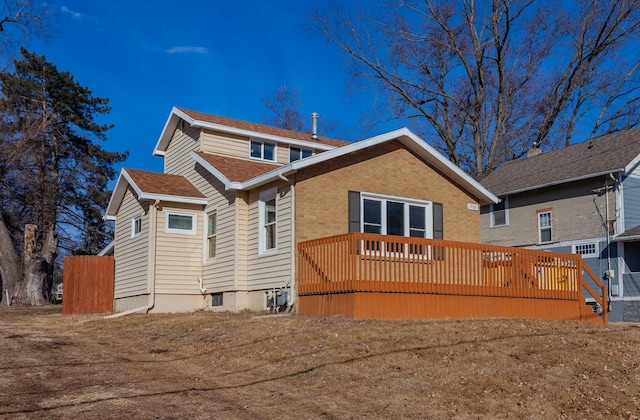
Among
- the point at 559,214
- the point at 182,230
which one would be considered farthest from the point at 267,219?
the point at 559,214

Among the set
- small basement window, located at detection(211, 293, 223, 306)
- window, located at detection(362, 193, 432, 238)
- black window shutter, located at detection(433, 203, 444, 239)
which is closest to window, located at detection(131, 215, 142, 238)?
small basement window, located at detection(211, 293, 223, 306)

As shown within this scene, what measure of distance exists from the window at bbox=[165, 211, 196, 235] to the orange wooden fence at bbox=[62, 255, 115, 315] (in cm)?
374

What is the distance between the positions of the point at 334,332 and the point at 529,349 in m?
2.94

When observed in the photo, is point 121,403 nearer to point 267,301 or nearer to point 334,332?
point 334,332

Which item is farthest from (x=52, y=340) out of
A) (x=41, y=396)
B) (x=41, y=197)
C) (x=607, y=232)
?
(x=41, y=197)

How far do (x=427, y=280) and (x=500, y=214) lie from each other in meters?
15.9

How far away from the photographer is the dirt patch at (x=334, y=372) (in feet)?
23.7

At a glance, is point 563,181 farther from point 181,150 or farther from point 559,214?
point 181,150

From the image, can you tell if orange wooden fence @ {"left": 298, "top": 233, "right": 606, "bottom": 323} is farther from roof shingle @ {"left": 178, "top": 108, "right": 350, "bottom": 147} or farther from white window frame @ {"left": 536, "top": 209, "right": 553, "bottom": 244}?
white window frame @ {"left": 536, "top": 209, "right": 553, "bottom": 244}

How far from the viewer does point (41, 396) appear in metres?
7.33

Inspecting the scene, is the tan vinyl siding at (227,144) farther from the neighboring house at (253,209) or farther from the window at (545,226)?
the window at (545,226)

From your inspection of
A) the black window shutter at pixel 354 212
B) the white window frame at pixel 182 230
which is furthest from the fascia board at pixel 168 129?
the black window shutter at pixel 354 212

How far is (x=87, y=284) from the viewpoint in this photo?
20219 mm

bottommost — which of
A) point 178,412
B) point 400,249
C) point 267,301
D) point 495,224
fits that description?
point 178,412
